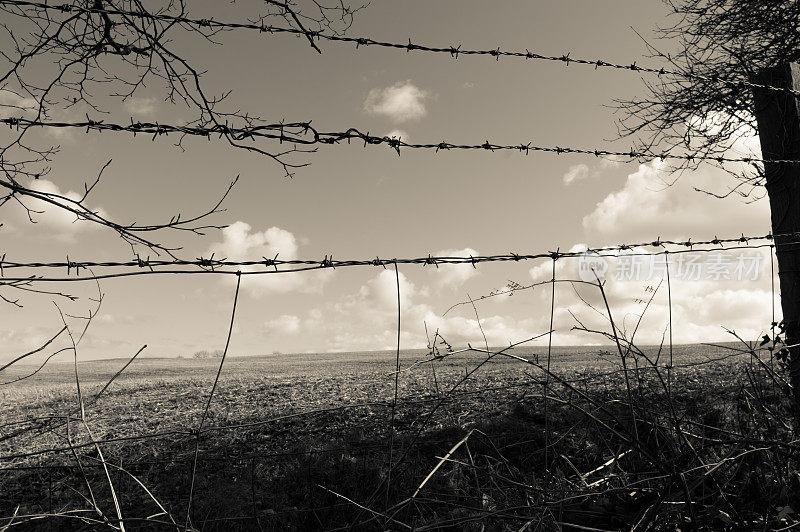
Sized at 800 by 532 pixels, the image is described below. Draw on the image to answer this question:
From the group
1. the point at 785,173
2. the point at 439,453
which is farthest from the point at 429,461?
the point at 785,173

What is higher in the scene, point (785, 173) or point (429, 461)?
point (785, 173)

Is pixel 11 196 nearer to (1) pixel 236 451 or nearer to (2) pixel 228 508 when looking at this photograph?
(2) pixel 228 508

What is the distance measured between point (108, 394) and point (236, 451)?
5.04 meters

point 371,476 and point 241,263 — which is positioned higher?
point 241,263

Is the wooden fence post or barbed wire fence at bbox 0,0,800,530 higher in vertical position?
the wooden fence post

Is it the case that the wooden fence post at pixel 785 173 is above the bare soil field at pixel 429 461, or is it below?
above

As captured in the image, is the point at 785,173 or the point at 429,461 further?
the point at 429,461

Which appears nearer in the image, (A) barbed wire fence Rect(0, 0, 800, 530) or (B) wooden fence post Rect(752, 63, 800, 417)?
(A) barbed wire fence Rect(0, 0, 800, 530)

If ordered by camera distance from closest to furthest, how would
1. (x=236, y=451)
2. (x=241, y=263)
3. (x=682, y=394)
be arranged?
1. (x=241, y=263)
2. (x=236, y=451)
3. (x=682, y=394)

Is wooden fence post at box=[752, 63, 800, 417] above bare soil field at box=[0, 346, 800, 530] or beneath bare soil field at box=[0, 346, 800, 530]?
above

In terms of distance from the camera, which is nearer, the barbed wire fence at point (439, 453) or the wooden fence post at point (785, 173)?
the barbed wire fence at point (439, 453)

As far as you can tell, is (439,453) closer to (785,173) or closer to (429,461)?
(429,461)

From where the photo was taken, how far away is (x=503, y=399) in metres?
5.57

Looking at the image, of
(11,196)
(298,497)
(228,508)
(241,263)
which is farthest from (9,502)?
(241,263)
